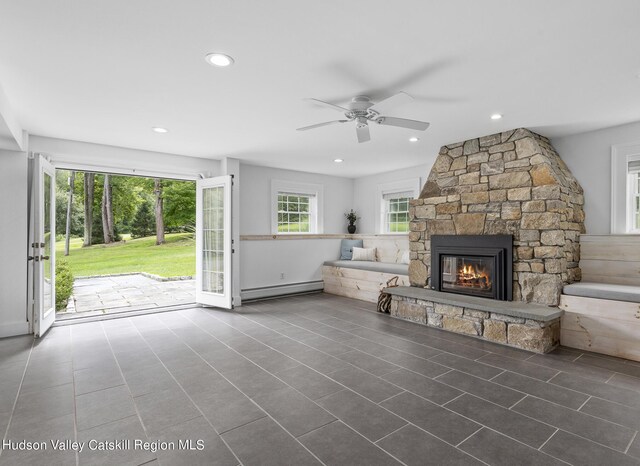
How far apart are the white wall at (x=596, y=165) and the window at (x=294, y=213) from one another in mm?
4466

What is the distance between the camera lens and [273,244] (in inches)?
254

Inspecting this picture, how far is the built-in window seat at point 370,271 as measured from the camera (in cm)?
577

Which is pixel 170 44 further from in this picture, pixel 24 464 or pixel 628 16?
pixel 628 16

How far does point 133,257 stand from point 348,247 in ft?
24.8

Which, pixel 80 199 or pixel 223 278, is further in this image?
pixel 80 199

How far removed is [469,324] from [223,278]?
3609 millimetres

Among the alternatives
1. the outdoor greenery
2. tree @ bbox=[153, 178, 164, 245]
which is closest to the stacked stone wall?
the outdoor greenery

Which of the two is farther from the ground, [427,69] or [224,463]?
[427,69]

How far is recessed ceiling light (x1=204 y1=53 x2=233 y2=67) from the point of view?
2.40 metres

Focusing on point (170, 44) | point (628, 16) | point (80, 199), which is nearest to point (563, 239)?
point (628, 16)

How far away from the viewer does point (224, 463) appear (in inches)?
70.4

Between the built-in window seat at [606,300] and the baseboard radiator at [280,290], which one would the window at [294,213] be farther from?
the built-in window seat at [606,300]

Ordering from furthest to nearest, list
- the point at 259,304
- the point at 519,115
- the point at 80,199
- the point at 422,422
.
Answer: the point at 80,199 → the point at 259,304 → the point at 519,115 → the point at 422,422

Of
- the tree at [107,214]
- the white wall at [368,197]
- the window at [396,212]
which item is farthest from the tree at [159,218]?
the window at [396,212]
